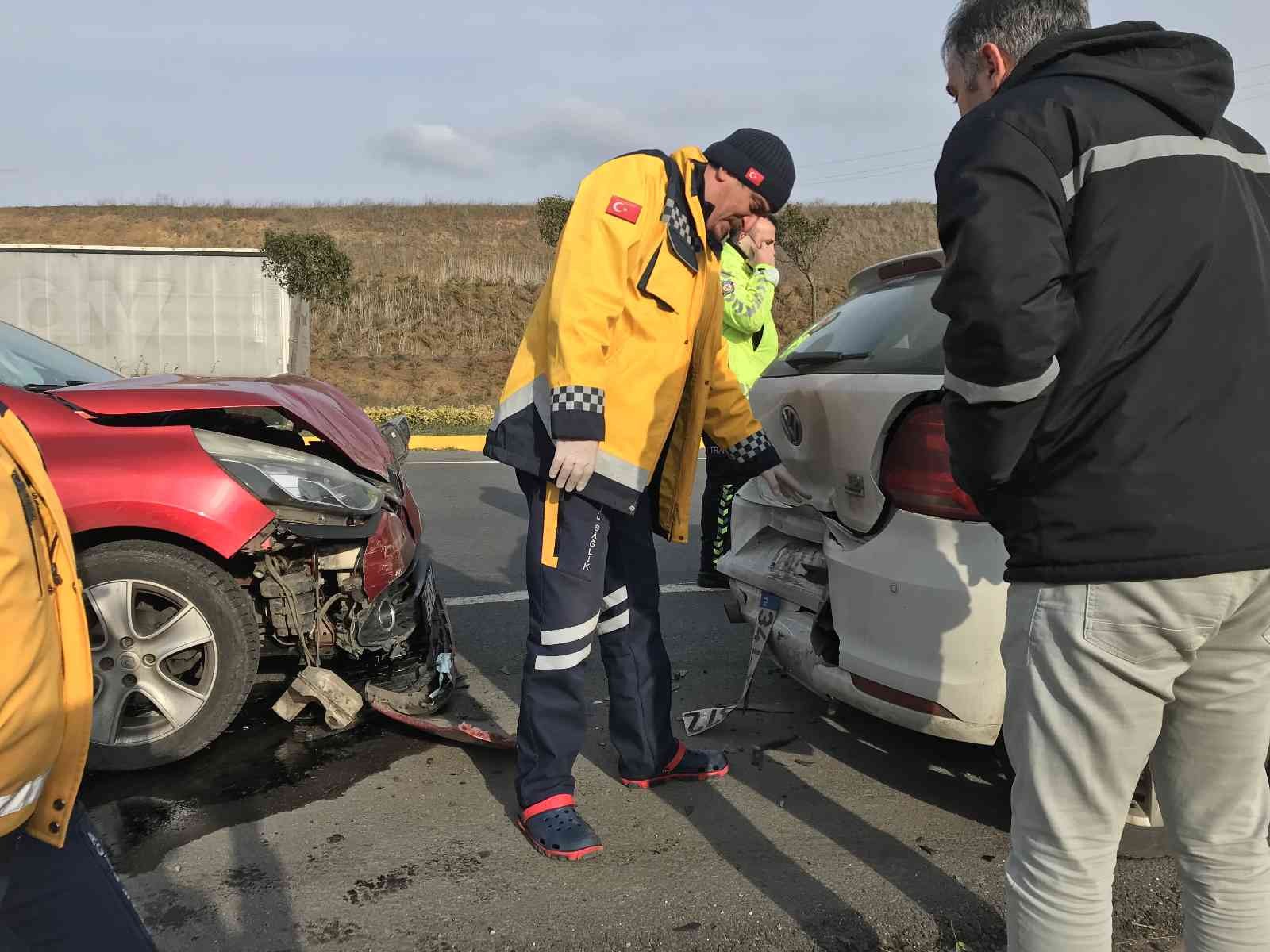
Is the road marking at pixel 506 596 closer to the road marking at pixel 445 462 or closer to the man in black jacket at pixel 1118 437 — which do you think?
the man in black jacket at pixel 1118 437

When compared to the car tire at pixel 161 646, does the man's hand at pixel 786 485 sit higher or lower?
higher

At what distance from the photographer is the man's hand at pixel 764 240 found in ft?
14.7

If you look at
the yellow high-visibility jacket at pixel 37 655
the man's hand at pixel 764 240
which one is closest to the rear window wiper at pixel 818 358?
the man's hand at pixel 764 240

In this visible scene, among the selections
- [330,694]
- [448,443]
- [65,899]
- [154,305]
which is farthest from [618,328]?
[154,305]

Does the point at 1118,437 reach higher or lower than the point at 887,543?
higher

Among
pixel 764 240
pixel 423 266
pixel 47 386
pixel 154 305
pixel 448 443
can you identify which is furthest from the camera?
pixel 423 266

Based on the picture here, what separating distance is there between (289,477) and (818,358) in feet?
5.67

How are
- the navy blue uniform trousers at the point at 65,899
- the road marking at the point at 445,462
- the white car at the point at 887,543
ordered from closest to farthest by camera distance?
the navy blue uniform trousers at the point at 65,899
the white car at the point at 887,543
the road marking at the point at 445,462

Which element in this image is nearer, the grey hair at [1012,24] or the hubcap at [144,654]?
the grey hair at [1012,24]

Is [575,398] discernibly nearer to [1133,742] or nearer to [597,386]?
[597,386]

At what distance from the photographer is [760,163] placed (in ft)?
8.84

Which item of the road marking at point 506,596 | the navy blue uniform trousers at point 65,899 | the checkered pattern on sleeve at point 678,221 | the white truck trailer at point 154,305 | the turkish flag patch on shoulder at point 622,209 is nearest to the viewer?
the navy blue uniform trousers at point 65,899

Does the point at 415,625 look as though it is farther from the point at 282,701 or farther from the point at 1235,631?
the point at 1235,631

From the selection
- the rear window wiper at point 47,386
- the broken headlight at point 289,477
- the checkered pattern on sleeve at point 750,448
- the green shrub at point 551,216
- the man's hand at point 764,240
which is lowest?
the broken headlight at point 289,477
